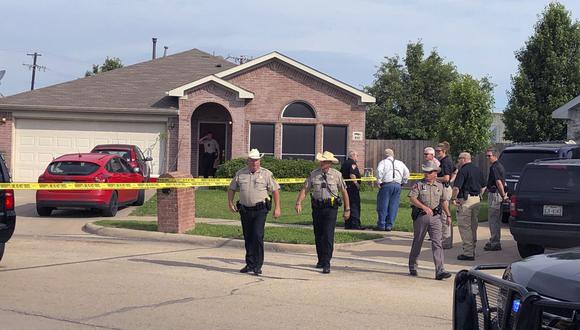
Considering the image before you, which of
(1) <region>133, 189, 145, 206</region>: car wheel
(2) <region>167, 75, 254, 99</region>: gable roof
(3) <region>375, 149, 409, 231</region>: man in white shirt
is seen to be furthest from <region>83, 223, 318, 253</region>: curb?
(2) <region>167, 75, 254, 99</region>: gable roof

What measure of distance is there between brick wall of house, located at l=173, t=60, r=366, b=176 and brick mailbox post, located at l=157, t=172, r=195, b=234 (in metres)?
12.4

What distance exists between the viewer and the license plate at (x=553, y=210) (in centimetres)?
1166

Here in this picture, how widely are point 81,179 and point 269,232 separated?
5.17 m

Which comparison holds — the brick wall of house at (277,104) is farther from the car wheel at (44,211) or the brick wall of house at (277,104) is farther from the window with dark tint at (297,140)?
the car wheel at (44,211)

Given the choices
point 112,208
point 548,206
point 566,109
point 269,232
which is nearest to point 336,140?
point 566,109

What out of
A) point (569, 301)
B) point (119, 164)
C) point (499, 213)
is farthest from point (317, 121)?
point (569, 301)

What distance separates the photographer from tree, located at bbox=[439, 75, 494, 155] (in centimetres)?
Result: 3072

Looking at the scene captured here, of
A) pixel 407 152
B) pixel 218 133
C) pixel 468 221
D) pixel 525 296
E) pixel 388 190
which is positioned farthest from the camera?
pixel 407 152

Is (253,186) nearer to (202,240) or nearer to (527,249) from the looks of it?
(202,240)

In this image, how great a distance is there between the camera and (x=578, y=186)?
38.4 ft

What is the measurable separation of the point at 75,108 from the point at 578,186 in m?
19.6

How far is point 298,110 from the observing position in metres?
28.1

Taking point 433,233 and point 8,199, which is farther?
point 433,233

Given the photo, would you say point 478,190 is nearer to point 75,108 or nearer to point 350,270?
point 350,270
